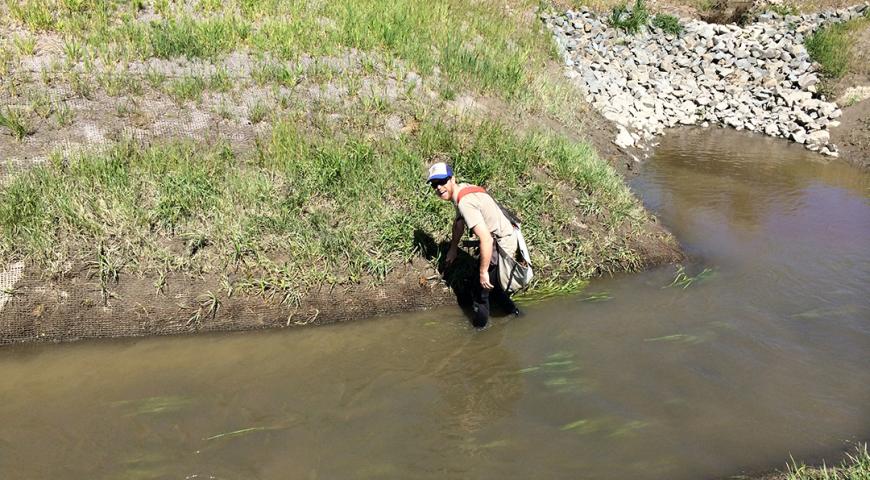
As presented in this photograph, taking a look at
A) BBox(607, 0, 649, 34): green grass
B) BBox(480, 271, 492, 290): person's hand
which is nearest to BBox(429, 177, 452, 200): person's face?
BBox(480, 271, 492, 290): person's hand

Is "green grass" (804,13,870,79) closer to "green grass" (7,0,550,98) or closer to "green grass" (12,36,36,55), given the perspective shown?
"green grass" (7,0,550,98)

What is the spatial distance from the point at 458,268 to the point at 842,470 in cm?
398

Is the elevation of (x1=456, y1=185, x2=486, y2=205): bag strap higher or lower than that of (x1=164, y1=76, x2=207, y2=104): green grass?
higher

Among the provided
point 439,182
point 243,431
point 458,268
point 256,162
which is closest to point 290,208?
point 256,162

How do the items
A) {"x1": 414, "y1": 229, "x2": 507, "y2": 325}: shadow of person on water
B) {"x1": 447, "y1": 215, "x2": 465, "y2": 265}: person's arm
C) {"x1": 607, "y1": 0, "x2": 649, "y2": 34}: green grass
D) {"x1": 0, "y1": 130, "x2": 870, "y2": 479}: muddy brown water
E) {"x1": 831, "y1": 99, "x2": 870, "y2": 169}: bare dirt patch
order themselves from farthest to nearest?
{"x1": 607, "y1": 0, "x2": 649, "y2": 34}: green grass
{"x1": 831, "y1": 99, "x2": 870, "y2": 169}: bare dirt patch
{"x1": 414, "y1": 229, "x2": 507, "y2": 325}: shadow of person on water
{"x1": 447, "y1": 215, "x2": 465, "y2": 265}: person's arm
{"x1": 0, "y1": 130, "x2": 870, "y2": 479}: muddy brown water

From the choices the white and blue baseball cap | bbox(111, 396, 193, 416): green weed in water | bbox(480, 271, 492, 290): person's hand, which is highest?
the white and blue baseball cap

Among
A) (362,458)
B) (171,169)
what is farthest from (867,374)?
(171,169)

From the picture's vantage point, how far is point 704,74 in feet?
52.4

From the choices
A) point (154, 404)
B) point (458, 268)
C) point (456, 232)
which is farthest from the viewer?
point (458, 268)

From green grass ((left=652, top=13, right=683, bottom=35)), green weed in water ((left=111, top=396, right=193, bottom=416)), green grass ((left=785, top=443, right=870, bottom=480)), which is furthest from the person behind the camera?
green grass ((left=652, top=13, right=683, bottom=35))

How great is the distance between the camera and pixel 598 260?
783cm

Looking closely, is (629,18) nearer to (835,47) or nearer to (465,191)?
(835,47)

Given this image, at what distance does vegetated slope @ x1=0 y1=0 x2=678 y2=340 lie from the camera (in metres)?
6.56

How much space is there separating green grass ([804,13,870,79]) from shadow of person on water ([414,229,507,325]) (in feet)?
41.5
